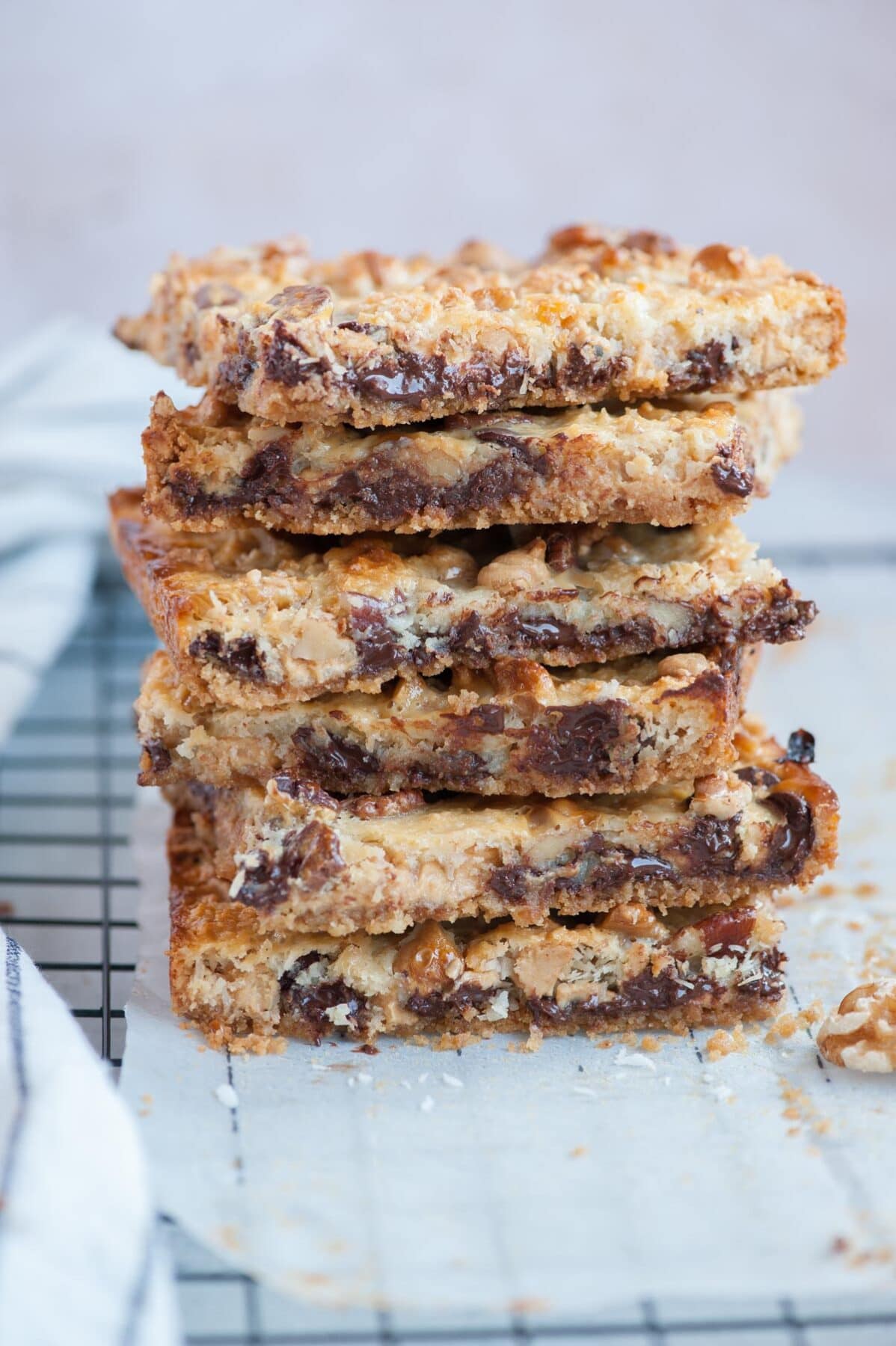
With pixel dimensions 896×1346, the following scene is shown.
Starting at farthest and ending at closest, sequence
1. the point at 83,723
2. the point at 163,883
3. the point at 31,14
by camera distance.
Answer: the point at 31,14 < the point at 83,723 < the point at 163,883

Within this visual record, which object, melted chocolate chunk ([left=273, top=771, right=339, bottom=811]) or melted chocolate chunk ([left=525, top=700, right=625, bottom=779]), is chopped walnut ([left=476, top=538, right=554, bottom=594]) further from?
melted chocolate chunk ([left=273, top=771, right=339, bottom=811])

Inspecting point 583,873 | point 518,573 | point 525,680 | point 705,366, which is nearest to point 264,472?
point 518,573

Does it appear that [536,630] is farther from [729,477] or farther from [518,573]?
[729,477]

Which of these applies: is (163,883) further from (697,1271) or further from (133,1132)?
(697,1271)

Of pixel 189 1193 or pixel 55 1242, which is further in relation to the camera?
pixel 189 1193

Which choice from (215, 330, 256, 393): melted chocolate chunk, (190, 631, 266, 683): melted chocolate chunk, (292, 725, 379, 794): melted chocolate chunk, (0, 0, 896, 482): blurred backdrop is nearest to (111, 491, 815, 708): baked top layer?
(190, 631, 266, 683): melted chocolate chunk

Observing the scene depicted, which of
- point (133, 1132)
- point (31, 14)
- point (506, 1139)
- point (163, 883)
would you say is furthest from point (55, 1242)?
point (31, 14)
